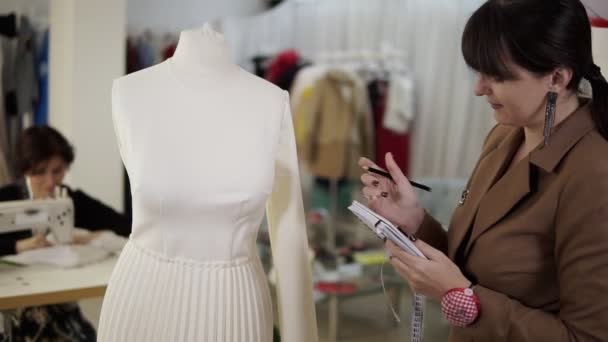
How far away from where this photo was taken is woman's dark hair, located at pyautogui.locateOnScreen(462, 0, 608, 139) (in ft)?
3.53

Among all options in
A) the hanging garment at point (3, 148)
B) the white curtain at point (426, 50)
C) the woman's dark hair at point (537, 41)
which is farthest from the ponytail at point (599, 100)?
the hanging garment at point (3, 148)

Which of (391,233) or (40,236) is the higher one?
(391,233)

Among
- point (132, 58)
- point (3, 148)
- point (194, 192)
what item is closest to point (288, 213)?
point (194, 192)

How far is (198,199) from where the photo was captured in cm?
125

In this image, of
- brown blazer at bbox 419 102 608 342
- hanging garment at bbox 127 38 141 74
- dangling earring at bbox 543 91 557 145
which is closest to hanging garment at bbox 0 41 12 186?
hanging garment at bbox 127 38 141 74

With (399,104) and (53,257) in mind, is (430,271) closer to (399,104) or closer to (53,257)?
(53,257)

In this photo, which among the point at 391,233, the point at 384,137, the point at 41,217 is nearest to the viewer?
the point at 391,233

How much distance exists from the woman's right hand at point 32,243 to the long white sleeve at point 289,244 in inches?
44.0

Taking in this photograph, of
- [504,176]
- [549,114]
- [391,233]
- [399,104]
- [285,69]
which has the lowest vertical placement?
[399,104]

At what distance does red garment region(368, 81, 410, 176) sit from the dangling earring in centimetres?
309

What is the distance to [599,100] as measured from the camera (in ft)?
3.76

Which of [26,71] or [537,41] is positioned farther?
[26,71]

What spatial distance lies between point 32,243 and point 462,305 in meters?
1.56

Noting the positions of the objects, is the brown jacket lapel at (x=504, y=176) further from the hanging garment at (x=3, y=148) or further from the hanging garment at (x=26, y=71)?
the hanging garment at (x=26, y=71)
